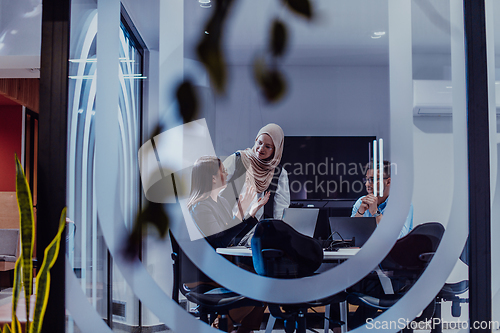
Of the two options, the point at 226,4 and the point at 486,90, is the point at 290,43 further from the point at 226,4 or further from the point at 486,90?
the point at 486,90

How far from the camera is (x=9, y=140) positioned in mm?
5621

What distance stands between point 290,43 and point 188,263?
1.60 meters

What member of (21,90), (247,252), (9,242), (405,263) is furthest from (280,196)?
(21,90)

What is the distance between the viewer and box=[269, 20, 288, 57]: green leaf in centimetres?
57

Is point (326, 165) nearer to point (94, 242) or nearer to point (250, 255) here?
point (250, 255)

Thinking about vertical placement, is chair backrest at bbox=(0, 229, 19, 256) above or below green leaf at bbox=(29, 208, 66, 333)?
below

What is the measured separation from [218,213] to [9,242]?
154 inches

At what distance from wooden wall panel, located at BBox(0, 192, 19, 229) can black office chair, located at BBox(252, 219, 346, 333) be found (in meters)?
4.92

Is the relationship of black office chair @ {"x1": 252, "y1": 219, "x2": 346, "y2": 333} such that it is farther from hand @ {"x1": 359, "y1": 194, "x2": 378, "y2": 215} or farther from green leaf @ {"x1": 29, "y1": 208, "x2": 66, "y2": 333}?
green leaf @ {"x1": 29, "y1": 208, "x2": 66, "y2": 333}

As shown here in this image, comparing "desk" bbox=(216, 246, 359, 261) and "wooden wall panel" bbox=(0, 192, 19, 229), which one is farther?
"wooden wall panel" bbox=(0, 192, 19, 229)

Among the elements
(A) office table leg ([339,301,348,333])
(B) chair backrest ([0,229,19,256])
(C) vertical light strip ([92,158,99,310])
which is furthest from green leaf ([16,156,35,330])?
(B) chair backrest ([0,229,19,256])

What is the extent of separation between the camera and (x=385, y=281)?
1822 millimetres

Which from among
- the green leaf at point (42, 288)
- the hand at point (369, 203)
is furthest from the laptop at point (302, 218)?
the green leaf at point (42, 288)

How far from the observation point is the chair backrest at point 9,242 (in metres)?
4.68
